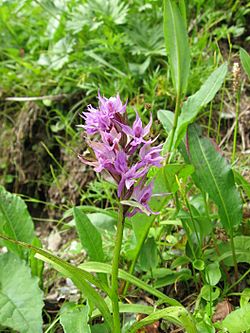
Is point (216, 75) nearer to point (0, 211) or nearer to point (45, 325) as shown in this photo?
point (0, 211)

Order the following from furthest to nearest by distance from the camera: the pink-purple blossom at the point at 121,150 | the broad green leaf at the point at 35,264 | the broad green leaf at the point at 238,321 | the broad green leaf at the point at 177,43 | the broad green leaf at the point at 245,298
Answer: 1. the broad green leaf at the point at 35,264
2. the broad green leaf at the point at 177,43
3. the broad green leaf at the point at 245,298
4. the broad green leaf at the point at 238,321
5. the pink-purple blossom at the point at 121,150

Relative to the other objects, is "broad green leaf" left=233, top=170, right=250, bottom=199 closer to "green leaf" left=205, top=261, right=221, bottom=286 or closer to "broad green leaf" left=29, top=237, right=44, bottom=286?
"green leaf" left=205, top=261, right=221, bottom=286

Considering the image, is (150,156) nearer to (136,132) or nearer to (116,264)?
(136,132)

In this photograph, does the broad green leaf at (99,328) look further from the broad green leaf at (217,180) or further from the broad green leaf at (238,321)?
the broad green leaf at (217,180)

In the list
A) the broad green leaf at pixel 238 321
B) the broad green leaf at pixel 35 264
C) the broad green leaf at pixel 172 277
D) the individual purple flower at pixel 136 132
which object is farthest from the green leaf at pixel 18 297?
the individual purple flower at pixel 136 132

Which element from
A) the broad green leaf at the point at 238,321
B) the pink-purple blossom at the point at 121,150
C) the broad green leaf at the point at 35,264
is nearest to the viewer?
the pink-purple blossom at the point at 121,150

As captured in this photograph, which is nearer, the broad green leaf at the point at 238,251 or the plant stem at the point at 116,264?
the plant stem at the point at 116,264

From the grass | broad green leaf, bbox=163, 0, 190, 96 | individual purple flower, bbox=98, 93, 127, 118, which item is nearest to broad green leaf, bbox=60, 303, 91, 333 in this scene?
individual purple flower, bbox=98, 93, 127, 118
